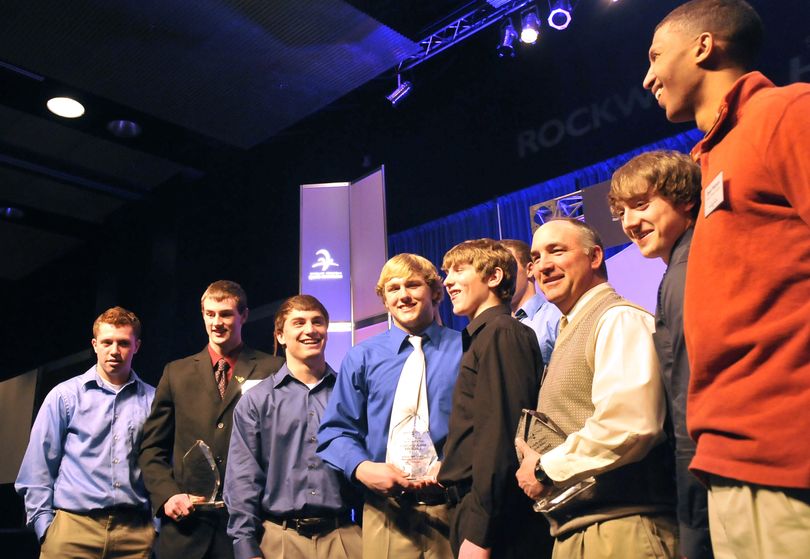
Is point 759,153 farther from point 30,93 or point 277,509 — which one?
point 30,93

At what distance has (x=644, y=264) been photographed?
4.16m

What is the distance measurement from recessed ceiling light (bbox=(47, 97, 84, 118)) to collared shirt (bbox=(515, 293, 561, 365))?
4.34 meters

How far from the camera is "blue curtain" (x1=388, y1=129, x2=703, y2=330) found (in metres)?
5.64

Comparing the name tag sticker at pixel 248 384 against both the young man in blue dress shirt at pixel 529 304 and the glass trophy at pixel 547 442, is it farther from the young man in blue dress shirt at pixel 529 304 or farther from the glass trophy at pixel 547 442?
the glass trophy at pixel 547 442

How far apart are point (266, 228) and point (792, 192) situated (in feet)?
24.1

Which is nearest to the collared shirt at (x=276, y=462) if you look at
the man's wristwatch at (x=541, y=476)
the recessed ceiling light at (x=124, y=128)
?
the man's wristwatch at (x=541, y=476)

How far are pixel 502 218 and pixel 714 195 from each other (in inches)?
220

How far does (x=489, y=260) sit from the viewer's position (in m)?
2.37

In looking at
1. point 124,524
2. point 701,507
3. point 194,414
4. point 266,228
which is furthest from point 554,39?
point 701,507

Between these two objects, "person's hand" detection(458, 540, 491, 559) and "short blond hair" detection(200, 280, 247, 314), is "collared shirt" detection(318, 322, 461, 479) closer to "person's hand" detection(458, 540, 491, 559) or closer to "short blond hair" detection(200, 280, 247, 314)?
"person's hand" detection(458, 540, 491, 559)

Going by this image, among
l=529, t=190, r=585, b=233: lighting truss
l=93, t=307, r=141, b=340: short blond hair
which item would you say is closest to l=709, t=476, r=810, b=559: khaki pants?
l=93, t=307, r=141, b=340: short blond hair

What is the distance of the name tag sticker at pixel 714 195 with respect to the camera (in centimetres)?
124

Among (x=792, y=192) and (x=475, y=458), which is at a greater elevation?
(x=792, y=192)

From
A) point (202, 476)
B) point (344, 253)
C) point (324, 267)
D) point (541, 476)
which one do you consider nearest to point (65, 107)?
point (324, 267)
